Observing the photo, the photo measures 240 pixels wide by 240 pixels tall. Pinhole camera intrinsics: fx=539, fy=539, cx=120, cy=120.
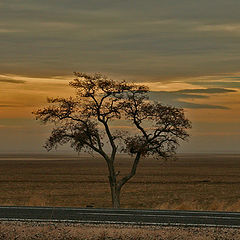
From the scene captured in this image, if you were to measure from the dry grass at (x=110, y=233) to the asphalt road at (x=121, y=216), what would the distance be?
0.88 meters

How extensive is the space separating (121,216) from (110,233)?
330 centimetres

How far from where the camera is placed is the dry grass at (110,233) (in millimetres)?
13961

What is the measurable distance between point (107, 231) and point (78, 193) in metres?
42.9

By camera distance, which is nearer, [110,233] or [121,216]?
[110,233]

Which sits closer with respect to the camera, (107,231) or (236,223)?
(107,231)

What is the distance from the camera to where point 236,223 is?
52.0 ft

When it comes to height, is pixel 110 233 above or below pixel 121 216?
above

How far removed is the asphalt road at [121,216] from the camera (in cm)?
1605

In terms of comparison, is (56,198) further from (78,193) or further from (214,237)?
(214,237)

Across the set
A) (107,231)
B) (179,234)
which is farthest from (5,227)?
(179,234)

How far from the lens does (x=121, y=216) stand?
17562 millimetres

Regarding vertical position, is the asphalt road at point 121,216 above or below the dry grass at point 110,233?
below

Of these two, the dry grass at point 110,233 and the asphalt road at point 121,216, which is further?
the asphalt road at point 121,216

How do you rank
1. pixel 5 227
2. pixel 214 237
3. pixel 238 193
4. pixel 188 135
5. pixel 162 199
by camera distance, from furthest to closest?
pixel 238 193
pixel 162 199
pixel 188 135
pixel 5 227
pixel 214 237
